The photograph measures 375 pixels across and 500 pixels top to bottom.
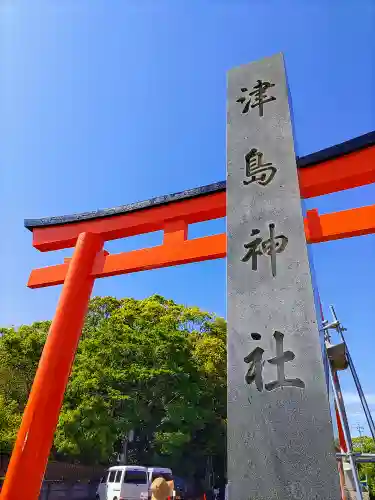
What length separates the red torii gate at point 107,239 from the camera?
14.4 ft

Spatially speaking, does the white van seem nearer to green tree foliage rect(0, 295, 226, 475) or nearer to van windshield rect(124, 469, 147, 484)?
van windshield rect(124, 469, 147, 484)

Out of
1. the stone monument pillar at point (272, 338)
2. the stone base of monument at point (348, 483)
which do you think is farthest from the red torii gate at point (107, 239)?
the stone base of monument at point (348, 483)

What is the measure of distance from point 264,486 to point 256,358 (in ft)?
2.43

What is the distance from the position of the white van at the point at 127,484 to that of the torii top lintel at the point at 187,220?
32.4 ft

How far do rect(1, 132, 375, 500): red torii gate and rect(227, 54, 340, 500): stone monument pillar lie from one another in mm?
614

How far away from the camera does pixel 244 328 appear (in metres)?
2.78

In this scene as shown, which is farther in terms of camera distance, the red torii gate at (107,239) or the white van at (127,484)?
the white van at (127,484)

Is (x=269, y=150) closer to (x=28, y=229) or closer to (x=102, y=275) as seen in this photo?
(x=102, y=275)

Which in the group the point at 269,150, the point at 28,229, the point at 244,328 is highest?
the point at 28,229

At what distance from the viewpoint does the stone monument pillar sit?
2270 mm

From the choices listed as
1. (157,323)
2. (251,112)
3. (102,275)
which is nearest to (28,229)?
(102,275)

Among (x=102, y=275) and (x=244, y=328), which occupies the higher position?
(x=102, y=275)

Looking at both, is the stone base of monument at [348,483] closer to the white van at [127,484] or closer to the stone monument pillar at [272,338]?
the stone monument pillar at [272,338]

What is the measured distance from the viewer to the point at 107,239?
20.1ft
